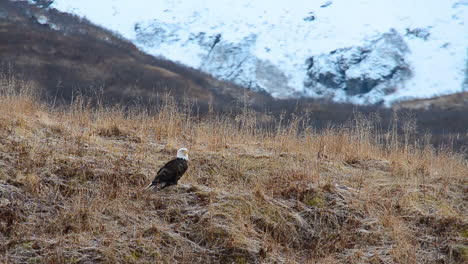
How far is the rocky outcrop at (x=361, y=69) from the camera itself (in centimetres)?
9562

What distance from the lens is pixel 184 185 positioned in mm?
5387

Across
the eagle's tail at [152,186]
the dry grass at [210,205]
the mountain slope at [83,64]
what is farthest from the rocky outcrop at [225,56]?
the eagle's tail at [152,186]

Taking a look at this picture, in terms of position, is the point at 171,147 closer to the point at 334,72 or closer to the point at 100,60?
the point at 100,60

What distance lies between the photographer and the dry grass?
166 inches

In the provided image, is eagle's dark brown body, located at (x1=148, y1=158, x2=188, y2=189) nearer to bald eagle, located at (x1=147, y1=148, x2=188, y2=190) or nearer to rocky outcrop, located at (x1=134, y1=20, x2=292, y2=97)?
bald eagle, located at (x1=147, y1=148, x2=188, y2=190)

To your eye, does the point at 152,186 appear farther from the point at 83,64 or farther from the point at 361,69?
the point at 361,69

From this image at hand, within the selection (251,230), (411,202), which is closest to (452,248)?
(411,202)

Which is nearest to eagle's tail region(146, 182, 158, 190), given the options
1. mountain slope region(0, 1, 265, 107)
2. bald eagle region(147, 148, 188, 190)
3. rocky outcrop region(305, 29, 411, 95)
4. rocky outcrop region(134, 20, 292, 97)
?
bald eagle region(147, 148, 188, 190)

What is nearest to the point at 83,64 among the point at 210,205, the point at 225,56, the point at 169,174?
the point at 169,174

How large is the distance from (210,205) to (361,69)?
100115mm

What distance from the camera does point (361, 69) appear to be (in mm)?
99812

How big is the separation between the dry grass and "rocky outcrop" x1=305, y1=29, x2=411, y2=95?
88.4 meters

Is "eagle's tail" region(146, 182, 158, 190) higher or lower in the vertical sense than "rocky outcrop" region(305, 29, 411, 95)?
lower

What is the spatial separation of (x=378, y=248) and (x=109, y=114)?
536cm
